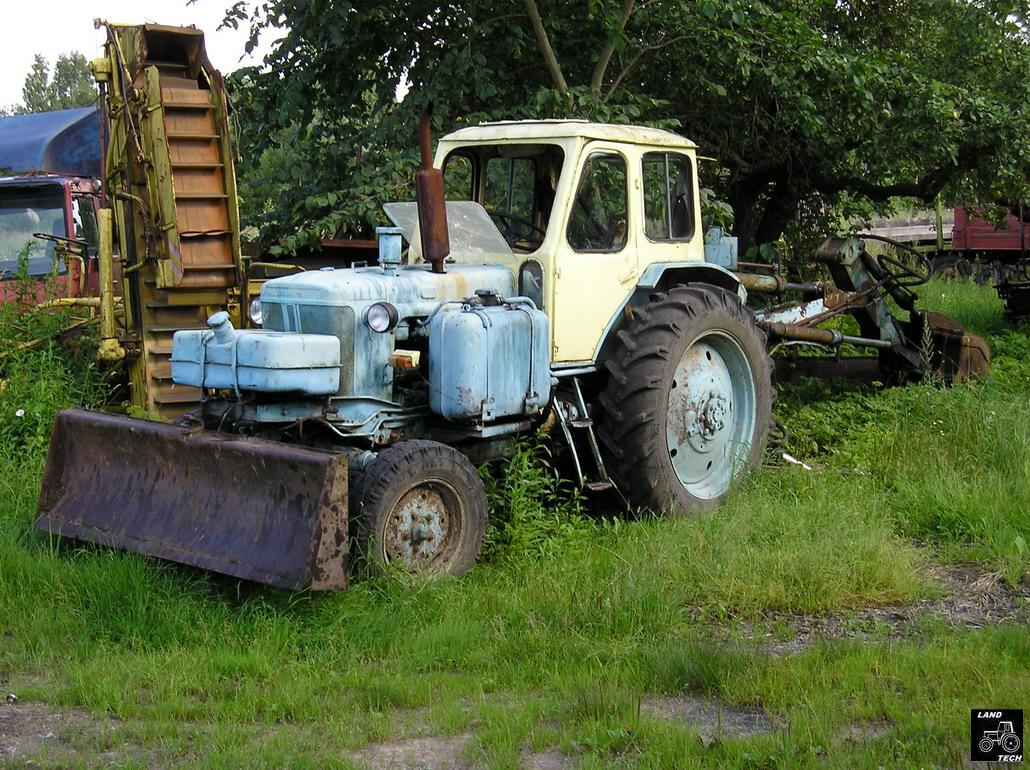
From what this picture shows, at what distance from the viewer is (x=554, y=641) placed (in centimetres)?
515

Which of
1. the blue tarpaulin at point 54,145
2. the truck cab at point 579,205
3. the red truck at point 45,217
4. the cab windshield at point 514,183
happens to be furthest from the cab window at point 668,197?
the blue tarpaulin at point 54,145

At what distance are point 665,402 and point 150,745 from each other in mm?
3576

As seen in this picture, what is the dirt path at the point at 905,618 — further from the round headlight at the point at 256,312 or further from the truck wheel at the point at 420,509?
the round headlight at the point at 256,312

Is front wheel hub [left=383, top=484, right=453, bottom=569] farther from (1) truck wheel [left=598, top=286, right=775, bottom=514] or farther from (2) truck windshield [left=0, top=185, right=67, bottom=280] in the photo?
(2) truck windshield [left=0, top=185, right=67, bottom=280]

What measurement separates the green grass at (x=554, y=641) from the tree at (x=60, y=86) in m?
30.9

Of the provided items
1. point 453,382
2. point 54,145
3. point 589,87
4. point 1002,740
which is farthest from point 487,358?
point 54,145

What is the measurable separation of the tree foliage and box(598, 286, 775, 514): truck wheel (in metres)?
2.66

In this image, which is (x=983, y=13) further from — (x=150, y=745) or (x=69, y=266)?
(x=150, y=745)

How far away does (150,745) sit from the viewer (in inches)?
169

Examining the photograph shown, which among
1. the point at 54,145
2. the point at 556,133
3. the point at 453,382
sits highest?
the point at 54,145

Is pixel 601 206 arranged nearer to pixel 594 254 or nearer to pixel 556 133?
pixel 594 254

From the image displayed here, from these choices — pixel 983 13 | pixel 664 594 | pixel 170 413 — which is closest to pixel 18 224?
pixel 170 413

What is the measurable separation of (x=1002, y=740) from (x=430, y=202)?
3666 mm

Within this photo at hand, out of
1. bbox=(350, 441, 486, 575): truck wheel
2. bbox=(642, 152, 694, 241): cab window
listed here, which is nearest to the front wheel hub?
bbox=(350, 441, 486, 575): truck wheel
